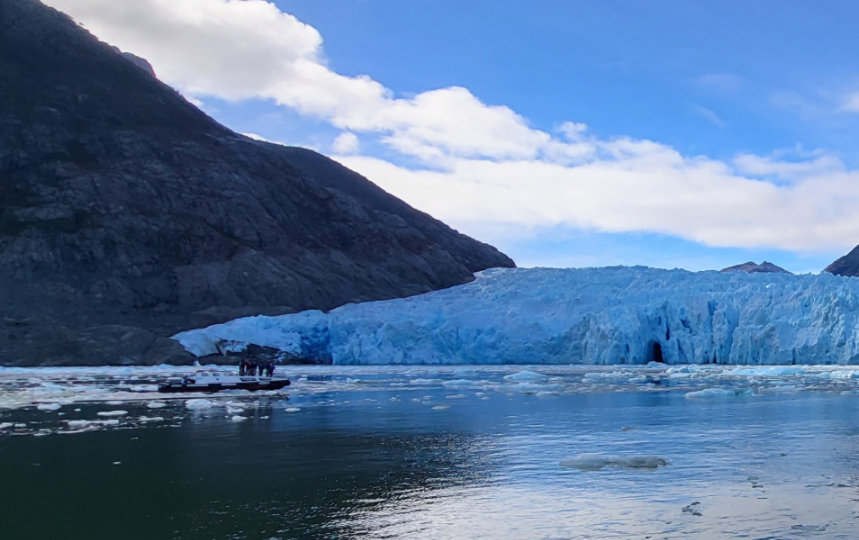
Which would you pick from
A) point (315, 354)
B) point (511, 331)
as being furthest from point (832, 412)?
point (315, 354)

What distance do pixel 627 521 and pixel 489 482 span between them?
2.33 metres

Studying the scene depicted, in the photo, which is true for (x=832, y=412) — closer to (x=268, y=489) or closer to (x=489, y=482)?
(x=489, y=482)

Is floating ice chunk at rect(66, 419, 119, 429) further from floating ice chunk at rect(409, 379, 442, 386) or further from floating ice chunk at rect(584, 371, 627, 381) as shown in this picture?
floating ice chunk at rect(584, 371, 627, 381)

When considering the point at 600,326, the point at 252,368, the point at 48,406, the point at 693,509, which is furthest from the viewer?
the point at 600,326

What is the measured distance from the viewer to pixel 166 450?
11.8 m

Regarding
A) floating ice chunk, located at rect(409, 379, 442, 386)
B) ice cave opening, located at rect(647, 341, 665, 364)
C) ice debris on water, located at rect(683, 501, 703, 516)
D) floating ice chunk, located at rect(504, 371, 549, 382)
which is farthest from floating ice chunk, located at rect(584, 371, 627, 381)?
ice debris on water, located at rect(683, 501, 703, 516)

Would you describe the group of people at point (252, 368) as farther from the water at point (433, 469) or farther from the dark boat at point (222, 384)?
the water at point (433, 469)

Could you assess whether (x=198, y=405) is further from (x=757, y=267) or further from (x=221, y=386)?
(x=757, y=267)

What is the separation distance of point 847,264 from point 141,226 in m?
104

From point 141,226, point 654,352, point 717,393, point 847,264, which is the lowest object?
point 717,393

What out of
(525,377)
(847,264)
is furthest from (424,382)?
(847,264)

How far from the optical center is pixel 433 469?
1021 centimetres

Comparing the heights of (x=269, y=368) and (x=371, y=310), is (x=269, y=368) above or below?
below

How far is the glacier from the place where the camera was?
37.0m
